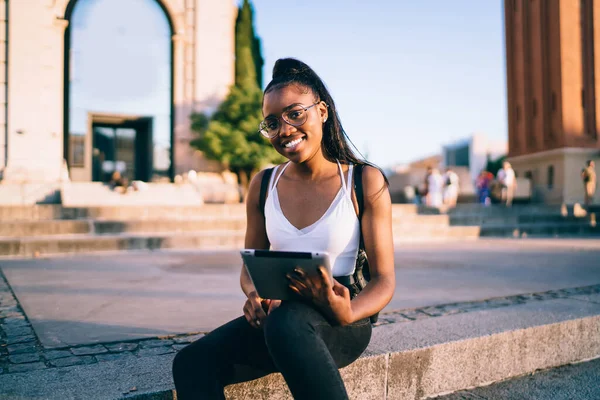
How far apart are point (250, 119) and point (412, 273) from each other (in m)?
10.7

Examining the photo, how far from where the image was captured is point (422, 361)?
2.38 metres

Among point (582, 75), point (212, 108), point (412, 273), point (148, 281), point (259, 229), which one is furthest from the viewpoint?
point (582, 75)

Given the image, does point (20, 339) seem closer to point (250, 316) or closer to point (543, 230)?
point (250, 316)

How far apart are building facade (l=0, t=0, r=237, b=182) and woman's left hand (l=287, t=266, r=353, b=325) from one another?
→ 13693 millimetres

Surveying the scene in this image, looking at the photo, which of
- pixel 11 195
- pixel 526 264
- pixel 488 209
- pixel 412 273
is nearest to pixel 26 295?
pixel 412 273

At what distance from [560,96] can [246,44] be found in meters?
12.7

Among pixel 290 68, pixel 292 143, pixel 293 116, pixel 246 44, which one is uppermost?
pixel 246 44

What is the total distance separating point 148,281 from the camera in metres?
4.92

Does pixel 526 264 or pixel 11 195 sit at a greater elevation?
pixel 11 195

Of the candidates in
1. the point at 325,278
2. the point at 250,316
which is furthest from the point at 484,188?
the point at 325,278

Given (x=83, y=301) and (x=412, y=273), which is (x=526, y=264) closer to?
(x=412, y=273)

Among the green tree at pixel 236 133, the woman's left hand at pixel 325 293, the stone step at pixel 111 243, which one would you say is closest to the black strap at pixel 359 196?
the woman's left hand at pixel 325 293

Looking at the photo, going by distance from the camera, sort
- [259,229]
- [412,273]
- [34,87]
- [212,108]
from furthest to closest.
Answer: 1. [212,108]
2. [34,87]
3. [412,273]
4. [259,229]

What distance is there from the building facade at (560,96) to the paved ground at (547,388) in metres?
17.0
